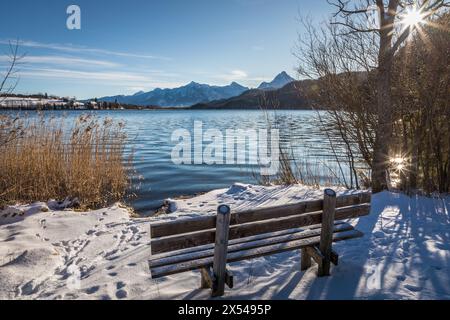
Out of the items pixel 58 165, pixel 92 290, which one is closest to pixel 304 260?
pixel 92 290

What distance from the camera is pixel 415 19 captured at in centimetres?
711

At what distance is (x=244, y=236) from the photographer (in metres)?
3.40

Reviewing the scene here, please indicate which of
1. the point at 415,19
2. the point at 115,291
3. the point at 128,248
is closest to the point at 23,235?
the point at 128,248

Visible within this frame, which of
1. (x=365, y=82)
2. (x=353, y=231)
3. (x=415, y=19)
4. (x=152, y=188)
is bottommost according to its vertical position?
(x=152, y=188)

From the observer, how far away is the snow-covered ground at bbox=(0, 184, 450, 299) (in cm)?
351

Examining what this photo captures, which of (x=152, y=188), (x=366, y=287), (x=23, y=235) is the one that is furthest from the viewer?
(x=152, y=188)

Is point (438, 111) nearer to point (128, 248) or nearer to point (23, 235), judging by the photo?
point (128, 248)

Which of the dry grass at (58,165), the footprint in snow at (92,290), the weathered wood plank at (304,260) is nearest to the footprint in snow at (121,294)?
the footprint in snow at (92,290)

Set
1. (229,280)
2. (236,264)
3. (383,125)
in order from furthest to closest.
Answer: (383,125), (236,264), (229,280)

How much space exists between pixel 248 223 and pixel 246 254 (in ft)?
1.04

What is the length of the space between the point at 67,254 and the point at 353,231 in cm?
423

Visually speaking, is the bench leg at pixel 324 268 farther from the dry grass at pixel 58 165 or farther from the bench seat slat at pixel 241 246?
the dry grass at pixel 58 165

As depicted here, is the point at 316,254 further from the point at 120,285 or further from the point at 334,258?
the point at 120,285

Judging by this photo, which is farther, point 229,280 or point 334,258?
point 334,258
